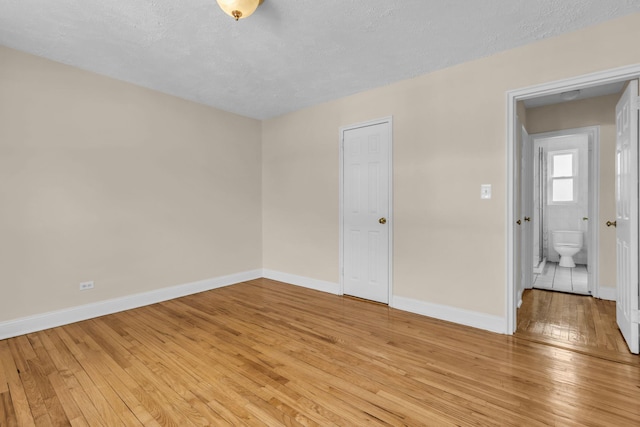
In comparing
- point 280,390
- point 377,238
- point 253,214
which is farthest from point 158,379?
point 253,214

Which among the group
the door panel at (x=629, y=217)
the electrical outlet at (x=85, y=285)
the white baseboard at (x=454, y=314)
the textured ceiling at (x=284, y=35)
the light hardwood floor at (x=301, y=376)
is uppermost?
the textured ceiling at (x=284, y=35)

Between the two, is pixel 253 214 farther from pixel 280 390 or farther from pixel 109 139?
pixel 280 390

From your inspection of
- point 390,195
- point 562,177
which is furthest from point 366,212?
point 562,177

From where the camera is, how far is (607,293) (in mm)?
3869

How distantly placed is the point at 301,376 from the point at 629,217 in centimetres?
281

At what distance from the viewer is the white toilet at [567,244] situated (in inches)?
223

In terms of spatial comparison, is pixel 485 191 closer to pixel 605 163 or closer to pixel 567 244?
pixel 605 163

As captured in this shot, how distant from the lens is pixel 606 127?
3.95 meters

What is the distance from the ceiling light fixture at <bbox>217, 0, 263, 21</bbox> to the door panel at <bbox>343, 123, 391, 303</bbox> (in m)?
2.08

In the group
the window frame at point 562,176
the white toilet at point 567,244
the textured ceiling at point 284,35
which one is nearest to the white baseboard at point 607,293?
the white toilet at point 567,244

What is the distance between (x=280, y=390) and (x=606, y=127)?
4901mm

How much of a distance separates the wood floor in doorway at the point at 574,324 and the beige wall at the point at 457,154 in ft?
1.58

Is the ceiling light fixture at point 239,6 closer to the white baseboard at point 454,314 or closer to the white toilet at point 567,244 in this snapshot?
the white baseboard at point 454,314

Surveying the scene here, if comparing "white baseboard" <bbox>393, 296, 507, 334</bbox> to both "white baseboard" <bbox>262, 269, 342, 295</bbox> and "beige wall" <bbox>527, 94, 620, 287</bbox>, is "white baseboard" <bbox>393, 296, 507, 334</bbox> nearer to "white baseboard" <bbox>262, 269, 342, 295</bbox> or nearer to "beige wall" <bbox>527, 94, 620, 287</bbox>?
"white baseboard" <bbox>262, 269, 342, 295</bbox>
